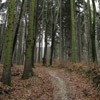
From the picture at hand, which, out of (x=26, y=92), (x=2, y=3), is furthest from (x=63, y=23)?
(x=26, y=92)

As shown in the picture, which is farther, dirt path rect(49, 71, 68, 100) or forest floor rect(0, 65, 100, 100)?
forest floor rect(0, 65, 100, 100)

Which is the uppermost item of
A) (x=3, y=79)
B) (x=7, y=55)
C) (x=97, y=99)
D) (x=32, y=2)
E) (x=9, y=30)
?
(x=32, y=2)

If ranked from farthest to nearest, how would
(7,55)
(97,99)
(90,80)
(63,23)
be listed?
(63,23)
(90,80)
(7,55)
(97,99)

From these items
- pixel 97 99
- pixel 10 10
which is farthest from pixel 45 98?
pixel 10 10

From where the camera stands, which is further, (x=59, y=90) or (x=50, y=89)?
(x=50, y=89)

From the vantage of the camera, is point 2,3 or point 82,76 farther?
point 2,3

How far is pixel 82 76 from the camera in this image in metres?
14.4

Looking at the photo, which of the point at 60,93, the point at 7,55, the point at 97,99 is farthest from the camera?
the point at 7,55

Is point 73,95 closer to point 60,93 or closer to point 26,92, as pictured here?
point 60,93

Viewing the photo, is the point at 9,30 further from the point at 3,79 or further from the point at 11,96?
the point at 11,96

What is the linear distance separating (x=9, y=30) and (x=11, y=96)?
11.8ft

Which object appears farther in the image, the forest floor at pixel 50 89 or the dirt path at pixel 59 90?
the forest floor at pixel 50 89

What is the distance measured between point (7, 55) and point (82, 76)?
5430 millimetres

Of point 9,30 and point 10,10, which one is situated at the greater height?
point 10,10
